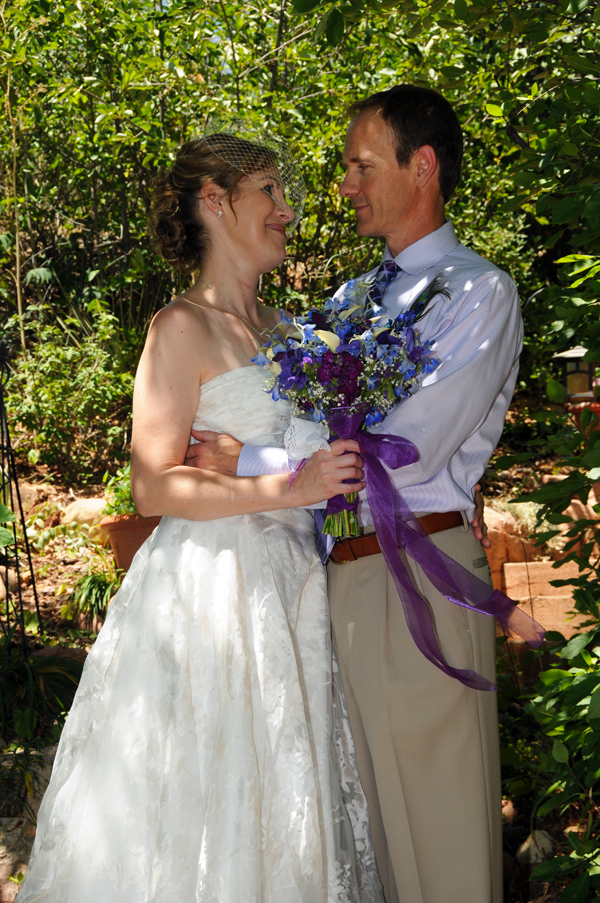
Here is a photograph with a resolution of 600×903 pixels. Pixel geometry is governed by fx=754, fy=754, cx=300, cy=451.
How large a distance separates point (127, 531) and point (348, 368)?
3167 millimetres

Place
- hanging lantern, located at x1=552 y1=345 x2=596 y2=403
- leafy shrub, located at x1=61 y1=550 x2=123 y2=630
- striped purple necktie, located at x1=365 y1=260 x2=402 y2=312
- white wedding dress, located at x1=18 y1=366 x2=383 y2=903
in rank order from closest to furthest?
white wedding dress, located at x1=18 y1=366 x2=383 y2=903 → striped purple necktie, located at x1=365 y1=260 x2=402 y2=312 → leafy shrub, located at x1=61 y1=550 x2=123 y2=630 → hanging lantern, located at x1=552 y1=345 x2=596 y2=403

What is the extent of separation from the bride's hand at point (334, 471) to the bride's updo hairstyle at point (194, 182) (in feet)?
3.38

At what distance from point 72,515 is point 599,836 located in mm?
4680

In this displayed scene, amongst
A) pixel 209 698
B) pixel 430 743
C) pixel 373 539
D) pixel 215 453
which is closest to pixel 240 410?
pixel 215 453

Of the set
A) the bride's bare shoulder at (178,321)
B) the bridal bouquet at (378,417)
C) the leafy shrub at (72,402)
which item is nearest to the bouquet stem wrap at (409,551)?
the bridal bouquet at (378,417)

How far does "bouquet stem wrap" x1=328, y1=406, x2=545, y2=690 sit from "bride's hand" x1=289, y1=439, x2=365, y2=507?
3 centimetres

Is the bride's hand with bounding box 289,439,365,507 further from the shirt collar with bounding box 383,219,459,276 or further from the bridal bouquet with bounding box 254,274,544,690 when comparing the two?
the shirt collar with bounding box 383,219,459,276

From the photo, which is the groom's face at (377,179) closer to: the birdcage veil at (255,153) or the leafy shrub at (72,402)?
the birdcage veil at (255,153)

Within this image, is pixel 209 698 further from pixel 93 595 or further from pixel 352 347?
Answer: pixel 93 595

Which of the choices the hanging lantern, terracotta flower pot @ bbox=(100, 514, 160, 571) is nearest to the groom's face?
terracotta flower pot @ bbox=(100, 514, 160, 571)

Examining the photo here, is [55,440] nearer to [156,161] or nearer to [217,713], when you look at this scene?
[156,161]

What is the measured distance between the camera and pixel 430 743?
1951 mm

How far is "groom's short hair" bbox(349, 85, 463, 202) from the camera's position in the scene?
2295mm

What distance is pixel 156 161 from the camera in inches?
195
